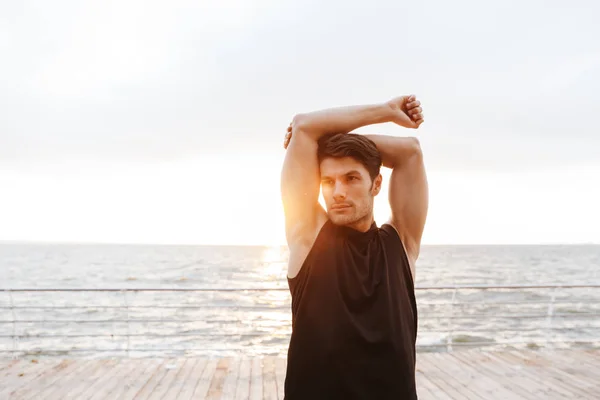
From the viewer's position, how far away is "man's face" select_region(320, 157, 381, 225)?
47.6 inches

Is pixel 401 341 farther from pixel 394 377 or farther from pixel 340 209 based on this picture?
pixel 340 209

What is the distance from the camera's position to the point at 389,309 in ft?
3.81

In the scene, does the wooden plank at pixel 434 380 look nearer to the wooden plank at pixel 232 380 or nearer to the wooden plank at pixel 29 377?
the wooden plank at pixel 232 380

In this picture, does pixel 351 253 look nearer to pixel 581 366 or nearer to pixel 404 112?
pixel 404 112

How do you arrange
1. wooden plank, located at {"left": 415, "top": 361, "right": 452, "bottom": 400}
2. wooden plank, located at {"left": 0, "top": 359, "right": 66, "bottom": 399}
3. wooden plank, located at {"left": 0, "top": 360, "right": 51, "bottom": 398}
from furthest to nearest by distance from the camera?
wooden plank, located at {"left": 0, "top": 360, "right": 51, "bottom": 398} < wooden plank, located at {"left": 0, "top": 359, "right": 66, "bottom": 399} < wooden plank, located at {"left": 415, "top": 361, "right": 452, "bottom": 400}

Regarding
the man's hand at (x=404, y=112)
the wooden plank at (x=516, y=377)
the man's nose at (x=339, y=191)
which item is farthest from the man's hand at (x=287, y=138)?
the wooden plank at (x=516, y=377)

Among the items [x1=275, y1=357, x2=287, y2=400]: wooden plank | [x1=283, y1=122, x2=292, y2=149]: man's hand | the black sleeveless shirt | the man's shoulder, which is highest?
[x1=283, y1=122, x2=292, y2=149]: man's hand

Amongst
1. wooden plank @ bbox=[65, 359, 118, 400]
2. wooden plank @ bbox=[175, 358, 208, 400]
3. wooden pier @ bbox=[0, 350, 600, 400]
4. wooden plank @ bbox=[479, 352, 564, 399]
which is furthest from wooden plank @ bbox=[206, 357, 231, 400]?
wooden plank @ bbox=[479, 352, 564, 399]

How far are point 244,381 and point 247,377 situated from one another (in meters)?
0.13

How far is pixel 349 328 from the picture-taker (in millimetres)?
1133

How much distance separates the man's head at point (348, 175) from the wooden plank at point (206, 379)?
11.7 feet

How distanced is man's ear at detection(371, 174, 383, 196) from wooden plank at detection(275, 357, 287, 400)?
3294 mm

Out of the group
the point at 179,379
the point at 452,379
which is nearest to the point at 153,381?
the point at 179,379

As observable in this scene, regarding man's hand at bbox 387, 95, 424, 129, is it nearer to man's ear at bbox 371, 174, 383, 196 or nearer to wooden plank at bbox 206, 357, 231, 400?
man's ear at bbox 371, 174, 383, 196
